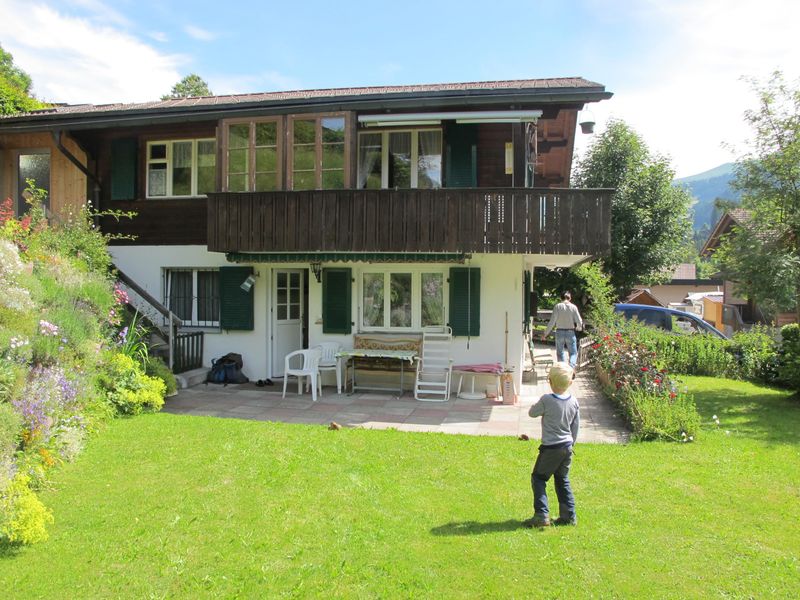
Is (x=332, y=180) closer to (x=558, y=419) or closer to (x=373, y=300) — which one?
(x=373, y=300)

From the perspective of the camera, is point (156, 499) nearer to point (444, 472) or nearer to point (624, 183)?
point (444, 472)

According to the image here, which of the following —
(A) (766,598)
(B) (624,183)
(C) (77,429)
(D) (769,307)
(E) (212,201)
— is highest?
(B) (624,183)

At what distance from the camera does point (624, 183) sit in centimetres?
2447

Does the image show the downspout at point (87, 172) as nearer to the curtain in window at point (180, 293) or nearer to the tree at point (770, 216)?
the curtain in window at point (180, 293)

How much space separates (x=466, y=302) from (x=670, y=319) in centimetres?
820

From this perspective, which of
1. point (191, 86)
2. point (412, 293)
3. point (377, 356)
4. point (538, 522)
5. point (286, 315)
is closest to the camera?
point (538, 522)

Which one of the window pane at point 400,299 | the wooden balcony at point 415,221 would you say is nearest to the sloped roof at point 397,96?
the wooden balcony at point 415,221

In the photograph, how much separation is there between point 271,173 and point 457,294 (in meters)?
4.49

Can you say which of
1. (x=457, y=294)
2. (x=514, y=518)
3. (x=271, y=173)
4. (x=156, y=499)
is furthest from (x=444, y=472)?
(x=271, y=173)

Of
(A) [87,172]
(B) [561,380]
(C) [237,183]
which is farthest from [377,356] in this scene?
(A) [87,172]

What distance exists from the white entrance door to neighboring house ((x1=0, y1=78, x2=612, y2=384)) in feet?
0.13

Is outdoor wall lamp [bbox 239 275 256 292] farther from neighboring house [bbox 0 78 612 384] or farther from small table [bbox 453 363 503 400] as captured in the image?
small table [bbox 453 363 503 400]

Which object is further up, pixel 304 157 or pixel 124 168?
pixel 124 168

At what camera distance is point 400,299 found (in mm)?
12070
